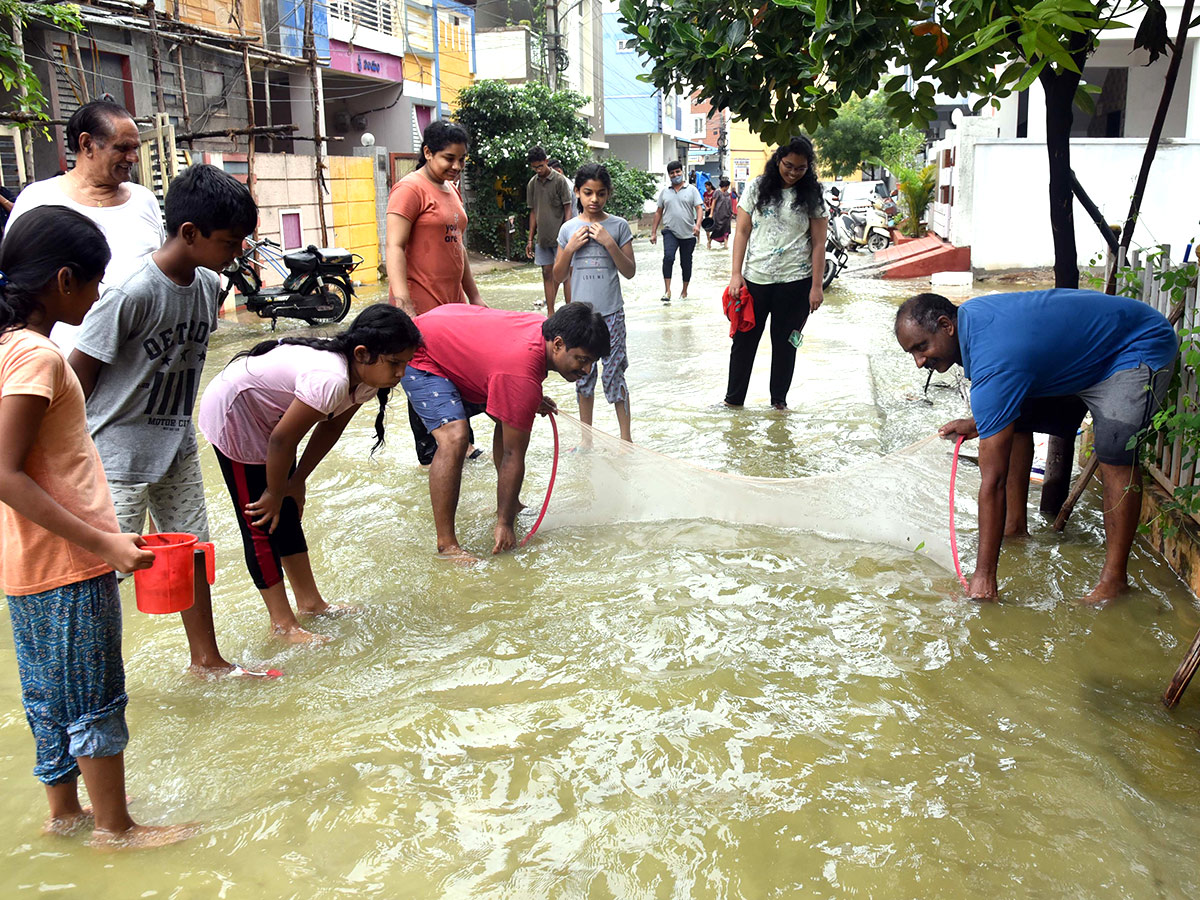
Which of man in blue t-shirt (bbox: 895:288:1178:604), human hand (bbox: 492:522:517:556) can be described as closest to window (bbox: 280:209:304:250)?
human hand (bbox: 492:522:517:556)

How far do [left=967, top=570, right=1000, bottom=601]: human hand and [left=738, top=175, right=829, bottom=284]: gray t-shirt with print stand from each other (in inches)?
120

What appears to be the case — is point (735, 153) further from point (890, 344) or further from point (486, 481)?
point (486, 481)

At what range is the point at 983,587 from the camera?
147 inches

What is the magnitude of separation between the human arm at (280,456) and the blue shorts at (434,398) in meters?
1.06

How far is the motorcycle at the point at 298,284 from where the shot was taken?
11.0 metres

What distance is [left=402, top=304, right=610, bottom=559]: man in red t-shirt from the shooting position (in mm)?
3957

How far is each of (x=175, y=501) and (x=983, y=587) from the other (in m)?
2.91

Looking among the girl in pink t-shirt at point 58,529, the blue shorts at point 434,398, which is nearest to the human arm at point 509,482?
the blue shorts at point 434,398

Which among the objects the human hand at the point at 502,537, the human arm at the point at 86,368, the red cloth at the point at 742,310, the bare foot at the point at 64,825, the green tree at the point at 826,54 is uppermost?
the green tree at the point at 826,54

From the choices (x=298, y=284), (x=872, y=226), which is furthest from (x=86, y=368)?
(x=872, y=226)

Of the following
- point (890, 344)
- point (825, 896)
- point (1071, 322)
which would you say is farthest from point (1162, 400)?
point (890, 344)

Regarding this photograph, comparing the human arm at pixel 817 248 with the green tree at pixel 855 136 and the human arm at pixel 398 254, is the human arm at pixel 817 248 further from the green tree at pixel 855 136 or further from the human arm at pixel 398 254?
the green tree at pixel 855 136

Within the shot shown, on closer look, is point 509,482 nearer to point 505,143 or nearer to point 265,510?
point 265,510

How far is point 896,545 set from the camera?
4270 mm
